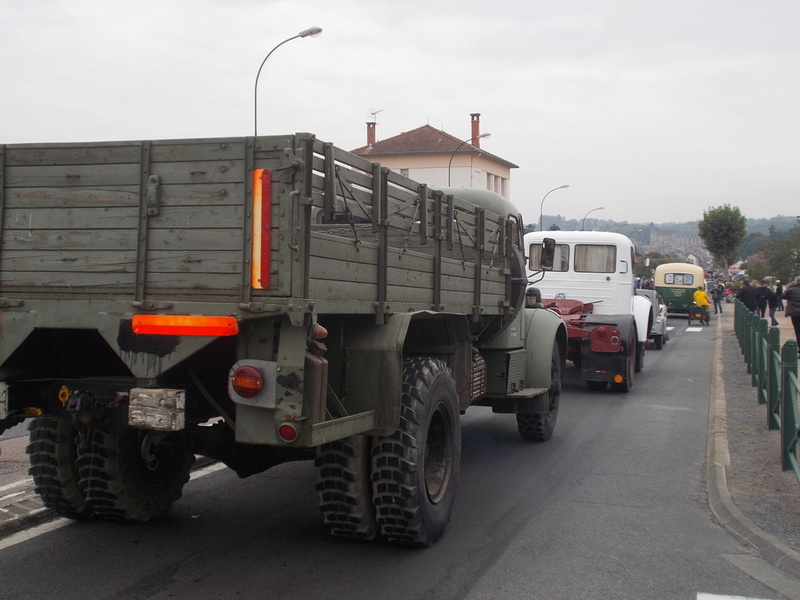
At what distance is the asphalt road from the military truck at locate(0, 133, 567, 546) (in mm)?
320

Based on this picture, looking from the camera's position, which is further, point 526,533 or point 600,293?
point 600,293

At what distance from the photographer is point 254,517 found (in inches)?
243

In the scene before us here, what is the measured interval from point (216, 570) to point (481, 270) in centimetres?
335

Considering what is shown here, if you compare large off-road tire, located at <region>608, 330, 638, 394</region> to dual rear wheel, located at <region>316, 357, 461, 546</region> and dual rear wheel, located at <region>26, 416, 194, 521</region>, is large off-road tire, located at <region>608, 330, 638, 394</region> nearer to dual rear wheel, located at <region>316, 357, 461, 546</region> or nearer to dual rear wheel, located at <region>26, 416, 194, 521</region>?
dual rear wheel, located at <region>316, 357, 461, 546</region>

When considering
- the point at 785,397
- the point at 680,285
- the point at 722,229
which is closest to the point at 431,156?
the point at 722,229

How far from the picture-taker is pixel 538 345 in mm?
8805

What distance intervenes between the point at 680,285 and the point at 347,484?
33.7 meters

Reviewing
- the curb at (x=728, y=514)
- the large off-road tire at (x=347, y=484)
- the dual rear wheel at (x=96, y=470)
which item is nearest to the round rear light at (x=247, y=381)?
the large off-road tire at (x=347, y=484)

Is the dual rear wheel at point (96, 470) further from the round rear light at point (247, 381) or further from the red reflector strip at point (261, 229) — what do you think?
the red reflector strip at point (261, 229)

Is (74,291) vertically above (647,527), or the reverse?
(74,291)

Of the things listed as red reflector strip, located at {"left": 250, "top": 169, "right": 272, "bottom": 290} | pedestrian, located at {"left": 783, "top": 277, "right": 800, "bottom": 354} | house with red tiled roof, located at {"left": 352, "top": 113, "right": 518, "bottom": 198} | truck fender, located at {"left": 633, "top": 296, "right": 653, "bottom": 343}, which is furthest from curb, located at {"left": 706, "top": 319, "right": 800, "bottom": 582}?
house with red tiled roof, located at {"left": 352, "top": 113, "right": 518, "bottom": 198}

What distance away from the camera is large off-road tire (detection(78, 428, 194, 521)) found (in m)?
5.46

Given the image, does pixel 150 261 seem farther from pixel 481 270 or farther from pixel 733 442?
pixel 733 442

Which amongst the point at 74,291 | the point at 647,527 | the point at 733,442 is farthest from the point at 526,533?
the point at 733,442
